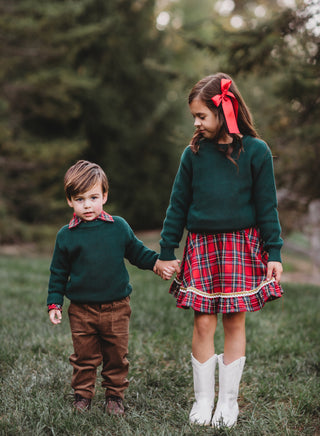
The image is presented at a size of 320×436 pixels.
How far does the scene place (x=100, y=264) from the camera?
234 cm

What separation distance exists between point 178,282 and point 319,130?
11.6 ft

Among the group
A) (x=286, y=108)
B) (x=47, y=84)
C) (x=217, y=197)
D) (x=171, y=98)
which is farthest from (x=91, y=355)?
(x=171, y=98)

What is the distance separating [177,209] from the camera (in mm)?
2453

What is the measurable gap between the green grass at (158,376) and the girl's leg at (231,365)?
0.11 m

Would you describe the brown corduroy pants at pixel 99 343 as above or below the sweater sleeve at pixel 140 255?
below

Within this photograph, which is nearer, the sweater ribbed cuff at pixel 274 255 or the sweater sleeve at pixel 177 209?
the sweater ribbed cuff at pixel 274 255

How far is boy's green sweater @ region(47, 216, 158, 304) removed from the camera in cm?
234

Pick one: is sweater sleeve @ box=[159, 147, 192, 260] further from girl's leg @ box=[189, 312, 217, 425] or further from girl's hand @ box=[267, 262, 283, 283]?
girl's hand @ box=[267, 262, 283, 283]

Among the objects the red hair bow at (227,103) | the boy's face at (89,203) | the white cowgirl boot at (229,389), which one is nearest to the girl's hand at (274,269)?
the white cowgirl boot at (229,389)

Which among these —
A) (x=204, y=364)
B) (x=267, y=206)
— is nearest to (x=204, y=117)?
(x=267, y=206)

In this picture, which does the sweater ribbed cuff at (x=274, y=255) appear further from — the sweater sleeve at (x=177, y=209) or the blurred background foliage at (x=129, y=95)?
the blurred background foliage at (x=129, y=95)

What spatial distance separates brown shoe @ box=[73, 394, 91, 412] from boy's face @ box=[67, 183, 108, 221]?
0.94 metres

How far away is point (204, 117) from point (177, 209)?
1.64 ft

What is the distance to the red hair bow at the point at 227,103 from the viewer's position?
2268 mm
